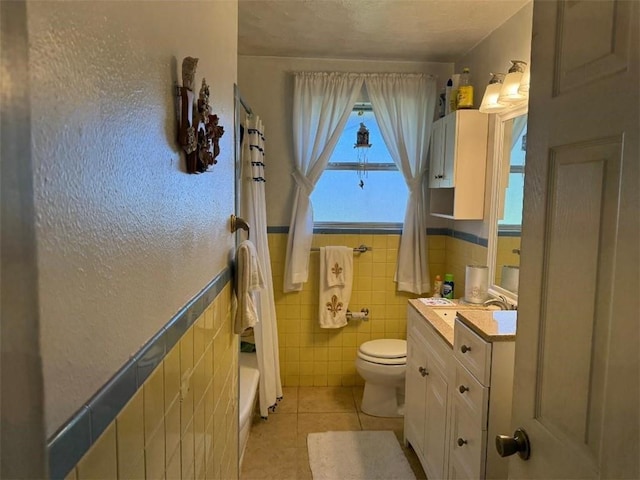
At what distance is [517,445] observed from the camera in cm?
103

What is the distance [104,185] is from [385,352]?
251cm

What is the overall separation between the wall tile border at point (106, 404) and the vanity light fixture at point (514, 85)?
1842 mm

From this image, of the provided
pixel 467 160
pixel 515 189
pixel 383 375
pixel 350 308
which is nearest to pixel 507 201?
pixel 515 189

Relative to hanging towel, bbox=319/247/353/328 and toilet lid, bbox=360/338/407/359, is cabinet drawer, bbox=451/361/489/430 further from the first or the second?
hanging towel, bbox=319/247/353/328

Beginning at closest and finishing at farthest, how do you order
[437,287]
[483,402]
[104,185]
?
[104,185], [483,402], [437,287]

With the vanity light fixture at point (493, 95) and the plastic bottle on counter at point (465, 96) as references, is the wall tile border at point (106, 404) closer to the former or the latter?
the vanity light fixture at point (493, 95)

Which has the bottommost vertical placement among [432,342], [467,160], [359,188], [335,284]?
[432,342]

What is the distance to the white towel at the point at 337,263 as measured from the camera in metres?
3.23

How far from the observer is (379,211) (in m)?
3.39

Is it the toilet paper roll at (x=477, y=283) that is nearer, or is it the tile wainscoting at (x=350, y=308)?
the toilet paper roll at (x=477, y=283)

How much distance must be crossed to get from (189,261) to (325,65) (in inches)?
98.2

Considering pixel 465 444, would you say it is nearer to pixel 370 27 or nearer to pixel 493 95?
pixel 493 95

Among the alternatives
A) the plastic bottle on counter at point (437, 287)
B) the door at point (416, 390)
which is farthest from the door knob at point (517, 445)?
the plastic bottle on counter at point (437, 287)

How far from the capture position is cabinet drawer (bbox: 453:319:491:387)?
63.6 inches
